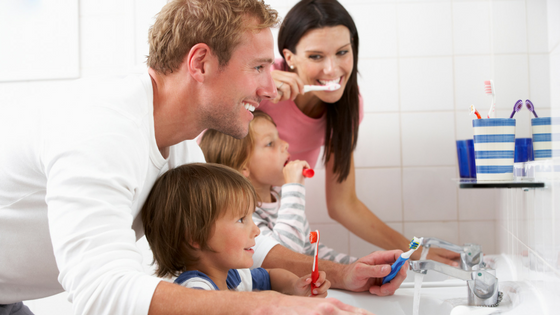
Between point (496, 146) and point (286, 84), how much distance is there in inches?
23.4

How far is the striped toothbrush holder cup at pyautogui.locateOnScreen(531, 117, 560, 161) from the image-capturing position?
716mm

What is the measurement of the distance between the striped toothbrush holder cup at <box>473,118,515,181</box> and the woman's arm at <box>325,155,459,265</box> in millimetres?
608

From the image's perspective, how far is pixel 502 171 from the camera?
0.84 m

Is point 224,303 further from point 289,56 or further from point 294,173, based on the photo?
point 289,56

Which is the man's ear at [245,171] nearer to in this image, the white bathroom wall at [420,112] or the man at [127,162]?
the man at [127,162]

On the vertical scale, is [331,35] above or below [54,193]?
above

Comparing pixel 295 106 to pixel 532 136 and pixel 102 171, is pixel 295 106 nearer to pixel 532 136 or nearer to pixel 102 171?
pixel 532 136

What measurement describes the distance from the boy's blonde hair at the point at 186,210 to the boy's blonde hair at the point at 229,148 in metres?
0.40

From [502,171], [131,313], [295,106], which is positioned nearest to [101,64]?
[295,106]

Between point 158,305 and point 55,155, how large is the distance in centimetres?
26

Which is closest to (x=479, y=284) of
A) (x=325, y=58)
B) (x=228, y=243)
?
(x=228, y=243)

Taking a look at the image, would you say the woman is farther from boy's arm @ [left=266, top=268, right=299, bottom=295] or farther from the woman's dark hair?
boy's arm @ [left=266, top=268, right=299, bottom=295]

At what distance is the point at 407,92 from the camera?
5.04 feet

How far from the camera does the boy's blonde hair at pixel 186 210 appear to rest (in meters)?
0.76
